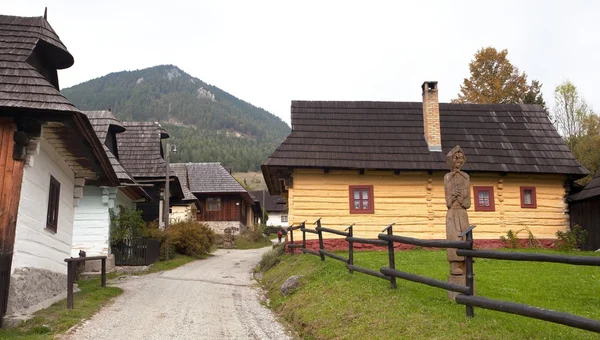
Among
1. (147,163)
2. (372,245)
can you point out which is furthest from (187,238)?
(372,245)

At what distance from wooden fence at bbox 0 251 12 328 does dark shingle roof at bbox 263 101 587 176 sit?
11.0 metres

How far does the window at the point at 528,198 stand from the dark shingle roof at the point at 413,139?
0.89m

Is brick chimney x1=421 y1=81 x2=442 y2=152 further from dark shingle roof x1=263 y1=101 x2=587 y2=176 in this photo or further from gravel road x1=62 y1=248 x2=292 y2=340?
gravel road x1=62 y1=248 x2=292 y2=340

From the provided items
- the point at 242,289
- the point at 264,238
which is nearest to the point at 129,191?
the point at 242,289

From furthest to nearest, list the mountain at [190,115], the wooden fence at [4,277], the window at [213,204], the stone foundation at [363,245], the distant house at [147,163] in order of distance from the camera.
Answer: the mountain at [190,115]
the window at [213,204]
the distant house at [147,163]
the stone foundation at [363,245]
the wooden fence at [4,277]

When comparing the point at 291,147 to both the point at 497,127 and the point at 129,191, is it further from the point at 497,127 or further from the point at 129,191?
the point at 497,127

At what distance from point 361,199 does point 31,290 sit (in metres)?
12.3

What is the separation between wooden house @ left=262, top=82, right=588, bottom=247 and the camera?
19281 millimetres

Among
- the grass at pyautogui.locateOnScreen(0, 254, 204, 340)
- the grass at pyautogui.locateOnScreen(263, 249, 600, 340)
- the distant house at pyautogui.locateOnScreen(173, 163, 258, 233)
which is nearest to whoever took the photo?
the grass at pyautogui.locateOnScreen(263, 249, 600, 340)

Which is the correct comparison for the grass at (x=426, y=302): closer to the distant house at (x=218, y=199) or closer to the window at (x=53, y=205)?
the window at (x=53, y=205)

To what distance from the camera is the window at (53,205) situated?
11.1 meters

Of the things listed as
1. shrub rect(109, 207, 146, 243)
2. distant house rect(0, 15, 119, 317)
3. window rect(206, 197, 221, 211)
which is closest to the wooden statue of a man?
distant house rect(0, 15, 119, 317)

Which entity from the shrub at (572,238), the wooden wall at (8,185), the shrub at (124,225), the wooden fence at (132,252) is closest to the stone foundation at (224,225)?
the shrub at (124,225)

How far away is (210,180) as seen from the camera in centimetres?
4666
